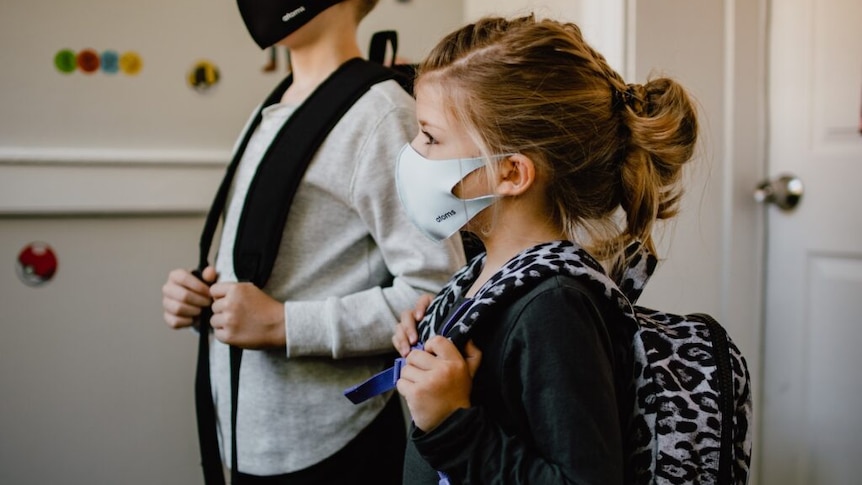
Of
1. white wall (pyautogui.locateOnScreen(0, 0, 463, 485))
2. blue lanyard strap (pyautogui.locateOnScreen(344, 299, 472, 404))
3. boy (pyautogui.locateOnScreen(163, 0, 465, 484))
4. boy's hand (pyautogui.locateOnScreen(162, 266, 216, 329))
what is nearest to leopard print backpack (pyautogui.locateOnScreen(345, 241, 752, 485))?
blue lanyard strap (pyautogui.locateOnScreen(344, 299, 472, 404))

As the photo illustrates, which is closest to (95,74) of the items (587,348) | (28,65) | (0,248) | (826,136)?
(28,65)

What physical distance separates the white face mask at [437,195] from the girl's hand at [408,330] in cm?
13

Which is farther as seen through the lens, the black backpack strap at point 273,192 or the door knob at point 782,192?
the door knob at point 782,192

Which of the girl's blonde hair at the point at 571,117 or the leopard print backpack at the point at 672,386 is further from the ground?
the girl's blonde hair at the point at 571,117

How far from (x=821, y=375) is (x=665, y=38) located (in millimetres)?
731

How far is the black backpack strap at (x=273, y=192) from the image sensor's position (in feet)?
3.58

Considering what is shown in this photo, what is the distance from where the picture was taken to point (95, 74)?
166 cm

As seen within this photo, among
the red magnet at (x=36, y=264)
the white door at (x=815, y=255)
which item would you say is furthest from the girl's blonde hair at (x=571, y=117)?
the red magnet at (x=36, y=264)

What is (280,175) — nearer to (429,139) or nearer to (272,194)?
(272,194)

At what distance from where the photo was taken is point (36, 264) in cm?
164

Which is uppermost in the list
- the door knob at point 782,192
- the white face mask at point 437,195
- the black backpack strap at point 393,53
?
the black backpack strap at point 393,53

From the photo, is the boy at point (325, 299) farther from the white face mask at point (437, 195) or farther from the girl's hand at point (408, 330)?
the white face mask at point (437, 195)

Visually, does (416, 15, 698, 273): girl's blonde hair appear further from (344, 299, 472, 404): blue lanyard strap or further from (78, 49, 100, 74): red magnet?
(78, 49, 100, 74): red magnet

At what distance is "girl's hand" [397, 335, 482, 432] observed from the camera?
745 mm
